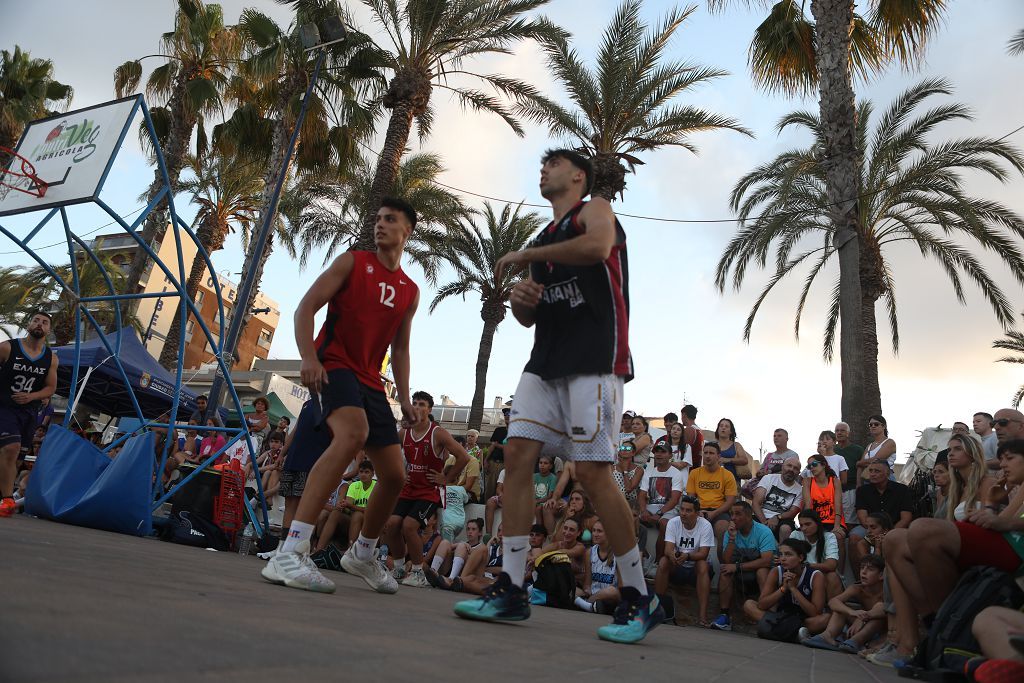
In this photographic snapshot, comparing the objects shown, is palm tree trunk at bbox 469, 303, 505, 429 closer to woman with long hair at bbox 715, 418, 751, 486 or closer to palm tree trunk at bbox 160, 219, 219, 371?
palm tree trunk at bbox 160, 219, 219, 371

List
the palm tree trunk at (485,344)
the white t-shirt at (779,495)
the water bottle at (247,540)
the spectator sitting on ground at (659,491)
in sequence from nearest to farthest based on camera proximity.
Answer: the water bottle at (247,540) → the white t-shirt at (779,495) → the spectator sitting on ground at (659,491) → the palm tree trunk at (485,344)

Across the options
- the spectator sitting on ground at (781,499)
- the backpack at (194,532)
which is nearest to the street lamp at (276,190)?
the backpack at (194,532)

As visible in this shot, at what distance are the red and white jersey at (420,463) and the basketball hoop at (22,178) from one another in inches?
174

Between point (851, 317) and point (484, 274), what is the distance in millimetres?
13532

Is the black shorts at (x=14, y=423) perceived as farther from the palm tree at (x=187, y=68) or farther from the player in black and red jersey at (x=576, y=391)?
the palm tree at (x=187, y=68)

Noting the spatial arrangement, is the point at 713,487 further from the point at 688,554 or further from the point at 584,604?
the point at 584,604

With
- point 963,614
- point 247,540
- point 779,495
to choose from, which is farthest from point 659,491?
point 963,614

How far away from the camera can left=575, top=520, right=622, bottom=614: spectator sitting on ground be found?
9.59 metres

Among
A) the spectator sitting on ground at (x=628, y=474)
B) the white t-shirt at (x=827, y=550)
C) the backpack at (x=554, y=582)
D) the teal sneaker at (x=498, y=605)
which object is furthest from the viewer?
the spectator sitting on ground at (x=628, y=474)

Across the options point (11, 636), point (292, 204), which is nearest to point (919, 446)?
point (11, 636)

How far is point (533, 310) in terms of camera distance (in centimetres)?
424

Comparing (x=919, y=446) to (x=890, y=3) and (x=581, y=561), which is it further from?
(x=890, y=3)

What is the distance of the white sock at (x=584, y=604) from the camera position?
9578 millimetres

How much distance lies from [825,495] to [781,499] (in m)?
0.63
